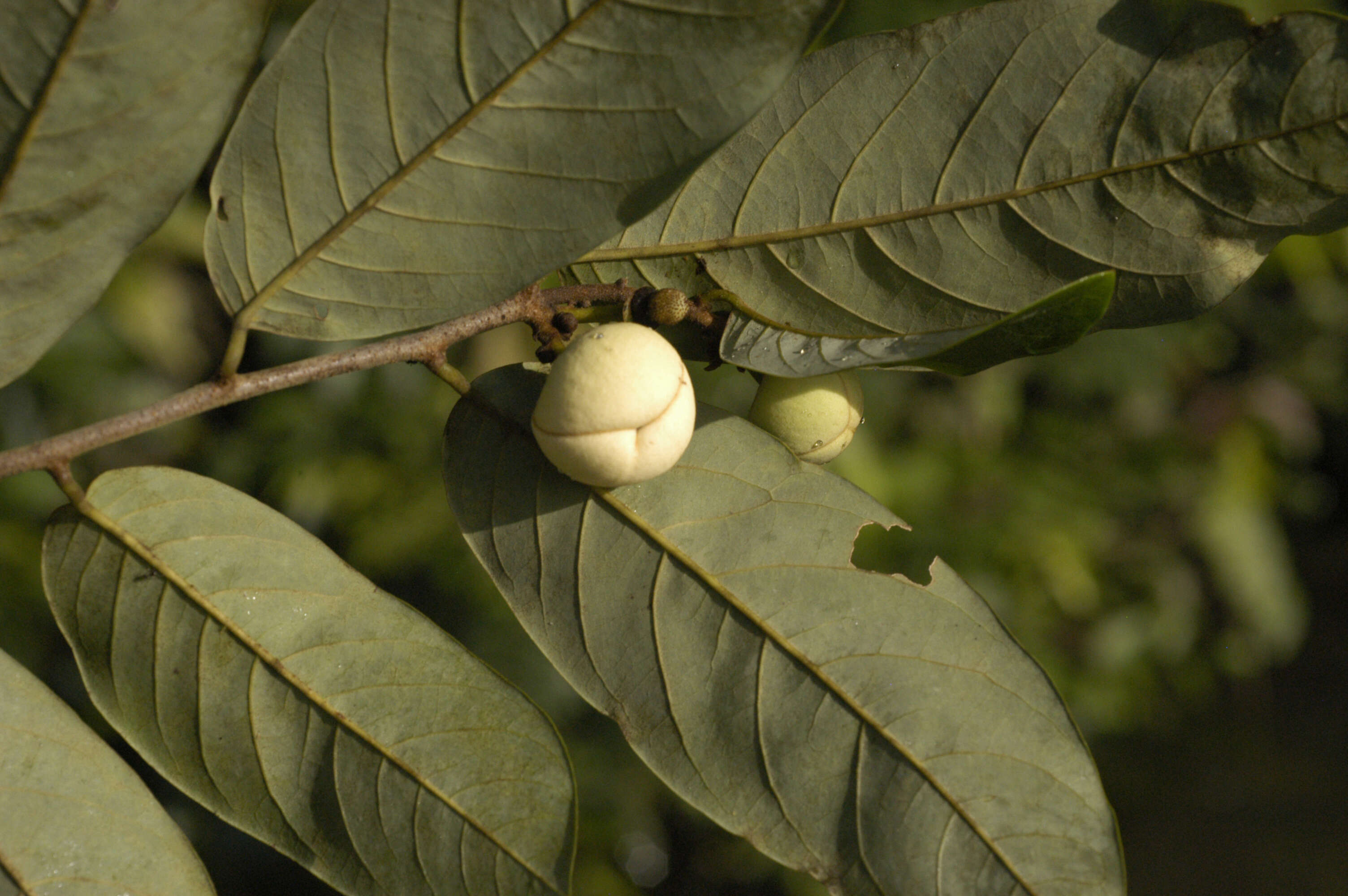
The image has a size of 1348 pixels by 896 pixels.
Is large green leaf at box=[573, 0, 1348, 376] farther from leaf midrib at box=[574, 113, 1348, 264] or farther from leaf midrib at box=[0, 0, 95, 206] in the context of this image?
leaf midrib at box=[0, 0, 95, 206]

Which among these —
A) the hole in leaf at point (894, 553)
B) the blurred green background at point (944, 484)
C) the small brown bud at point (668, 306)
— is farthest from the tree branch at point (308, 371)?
the hole in leaf at point (894, 553)

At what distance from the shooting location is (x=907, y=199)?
1.03m

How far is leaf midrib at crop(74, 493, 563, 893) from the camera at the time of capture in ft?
3.34

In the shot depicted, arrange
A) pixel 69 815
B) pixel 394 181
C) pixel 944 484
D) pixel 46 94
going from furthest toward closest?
pixel 944 484
pixel 69 815
pixel 394 181
pixel 46 94

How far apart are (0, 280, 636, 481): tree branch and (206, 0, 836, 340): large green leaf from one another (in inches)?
2.0

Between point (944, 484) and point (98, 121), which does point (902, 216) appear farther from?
point (944, 484)

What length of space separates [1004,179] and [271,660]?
2.96 feet

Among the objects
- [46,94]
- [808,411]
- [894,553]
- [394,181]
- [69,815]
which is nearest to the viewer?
[46,94]

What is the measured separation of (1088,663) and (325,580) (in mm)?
3256

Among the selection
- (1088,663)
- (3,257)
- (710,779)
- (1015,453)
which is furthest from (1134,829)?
(3,257)

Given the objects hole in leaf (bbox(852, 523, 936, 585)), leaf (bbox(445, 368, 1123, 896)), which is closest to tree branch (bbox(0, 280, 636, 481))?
leaf (bbox(445, 368, 1123, 896))

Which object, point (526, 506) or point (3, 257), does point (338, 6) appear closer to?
point (3, 257)

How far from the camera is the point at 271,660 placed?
102 centimetres

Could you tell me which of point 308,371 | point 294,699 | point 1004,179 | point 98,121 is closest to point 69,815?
point 294,699
